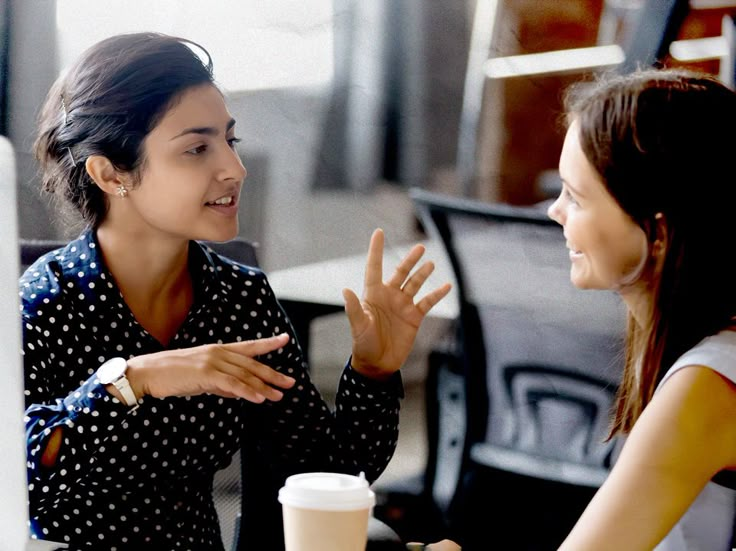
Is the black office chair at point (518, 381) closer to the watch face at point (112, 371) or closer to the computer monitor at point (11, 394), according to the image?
the watch face at point (112, 371)

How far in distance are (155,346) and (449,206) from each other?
578 millimetres

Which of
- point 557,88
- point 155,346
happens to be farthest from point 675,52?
point 155,346

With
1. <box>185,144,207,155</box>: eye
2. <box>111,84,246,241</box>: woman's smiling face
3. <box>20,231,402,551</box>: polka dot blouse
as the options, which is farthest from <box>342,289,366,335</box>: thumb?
<box>185,144,207,155</box>: eye

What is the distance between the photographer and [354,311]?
1413 mm

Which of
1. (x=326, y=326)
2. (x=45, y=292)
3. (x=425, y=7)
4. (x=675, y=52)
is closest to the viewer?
(x=45, y=292)

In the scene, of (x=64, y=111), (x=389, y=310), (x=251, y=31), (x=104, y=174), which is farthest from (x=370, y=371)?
(x=251, y=31)

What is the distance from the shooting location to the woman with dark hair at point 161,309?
141 centimetres

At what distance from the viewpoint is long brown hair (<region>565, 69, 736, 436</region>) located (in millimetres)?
1118

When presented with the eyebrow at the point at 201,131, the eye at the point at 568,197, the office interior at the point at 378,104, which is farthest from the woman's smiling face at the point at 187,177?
the eye at the point at 568,197

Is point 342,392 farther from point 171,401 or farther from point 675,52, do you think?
point 675,52

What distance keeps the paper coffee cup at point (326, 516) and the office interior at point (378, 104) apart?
0.71 meters

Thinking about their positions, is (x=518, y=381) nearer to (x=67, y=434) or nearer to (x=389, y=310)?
(x=389, y=310)

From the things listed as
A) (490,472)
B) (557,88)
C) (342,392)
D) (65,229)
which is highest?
(557,88)

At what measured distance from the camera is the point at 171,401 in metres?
1.45
